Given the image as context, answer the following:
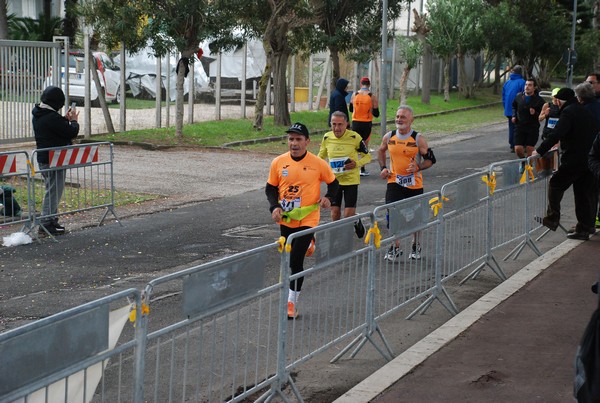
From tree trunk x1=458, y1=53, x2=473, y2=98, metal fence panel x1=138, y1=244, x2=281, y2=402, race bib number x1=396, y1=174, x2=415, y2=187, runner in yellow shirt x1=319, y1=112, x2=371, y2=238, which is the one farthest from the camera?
tree trunk x1=458, y1=53, x2=473, y2=98

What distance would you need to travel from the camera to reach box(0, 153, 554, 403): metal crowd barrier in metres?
4.76

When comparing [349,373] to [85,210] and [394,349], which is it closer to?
[394,349]

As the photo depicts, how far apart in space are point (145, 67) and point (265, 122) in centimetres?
1191

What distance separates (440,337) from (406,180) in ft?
12.3

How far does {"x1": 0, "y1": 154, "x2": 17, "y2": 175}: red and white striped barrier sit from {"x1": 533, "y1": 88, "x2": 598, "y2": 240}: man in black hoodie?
6612 millimetres

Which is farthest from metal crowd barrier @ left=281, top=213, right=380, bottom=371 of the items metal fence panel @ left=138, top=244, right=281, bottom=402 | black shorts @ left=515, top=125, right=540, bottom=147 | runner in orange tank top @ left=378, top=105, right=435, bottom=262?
black shorts @ left=515, top=125, right=540, bottom=147

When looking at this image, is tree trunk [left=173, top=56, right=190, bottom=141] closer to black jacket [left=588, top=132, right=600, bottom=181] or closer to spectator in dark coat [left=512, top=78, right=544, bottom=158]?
spectator in dark coat [left=512, top=78, right=544, bottom=158]

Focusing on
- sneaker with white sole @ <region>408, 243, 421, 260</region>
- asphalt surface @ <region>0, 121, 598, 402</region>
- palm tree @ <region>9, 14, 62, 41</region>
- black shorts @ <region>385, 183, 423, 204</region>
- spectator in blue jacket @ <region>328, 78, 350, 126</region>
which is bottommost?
asphalt surface @ <region>0, 121, 598, 402</region>

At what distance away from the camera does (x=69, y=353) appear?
4.48m

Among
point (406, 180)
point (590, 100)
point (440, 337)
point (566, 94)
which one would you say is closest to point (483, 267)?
point (406, 180)

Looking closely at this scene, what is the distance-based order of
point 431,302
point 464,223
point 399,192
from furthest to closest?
point 399,192, point 464,223, point 431,302

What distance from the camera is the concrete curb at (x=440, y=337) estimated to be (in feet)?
23.0

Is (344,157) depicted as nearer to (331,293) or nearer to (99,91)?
(331,293)

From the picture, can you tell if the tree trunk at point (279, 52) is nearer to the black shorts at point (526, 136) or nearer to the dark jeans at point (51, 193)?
the black shorts at point (526, 136)
